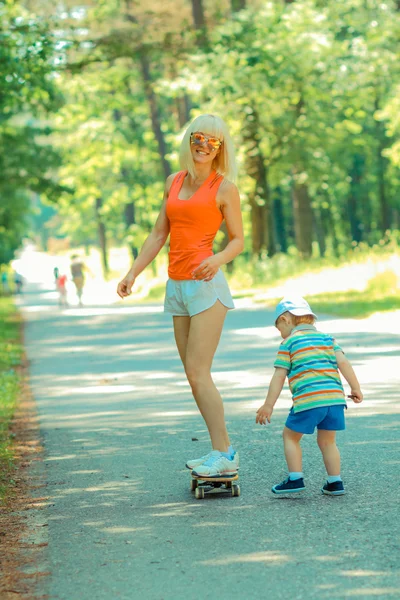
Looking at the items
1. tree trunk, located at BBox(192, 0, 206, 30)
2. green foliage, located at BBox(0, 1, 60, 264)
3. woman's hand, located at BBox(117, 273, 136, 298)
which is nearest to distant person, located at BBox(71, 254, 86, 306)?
green foliage, located at BBox(0, 1, 60, 264)

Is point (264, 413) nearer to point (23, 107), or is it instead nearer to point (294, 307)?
point (294, 307)

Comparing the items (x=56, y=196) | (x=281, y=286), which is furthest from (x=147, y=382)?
(x=56, y=196)

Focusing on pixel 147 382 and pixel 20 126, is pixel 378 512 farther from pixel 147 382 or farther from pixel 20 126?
pixel 20 126

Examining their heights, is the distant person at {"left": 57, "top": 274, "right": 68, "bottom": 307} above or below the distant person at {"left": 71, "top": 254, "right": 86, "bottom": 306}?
below

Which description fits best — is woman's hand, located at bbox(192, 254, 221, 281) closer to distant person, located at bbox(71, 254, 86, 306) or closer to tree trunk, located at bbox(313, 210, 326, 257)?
distant person, located at bbox(71, 254, 86, 306)

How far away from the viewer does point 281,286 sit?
30219 millimetres

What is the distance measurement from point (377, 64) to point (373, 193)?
3722 cm

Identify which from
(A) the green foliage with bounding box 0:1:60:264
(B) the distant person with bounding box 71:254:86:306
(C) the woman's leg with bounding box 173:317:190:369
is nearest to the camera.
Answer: (C) the woman's leg with bounding box 173:317:190:369

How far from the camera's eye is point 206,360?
647 cm

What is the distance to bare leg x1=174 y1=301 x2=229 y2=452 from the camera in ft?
21.1

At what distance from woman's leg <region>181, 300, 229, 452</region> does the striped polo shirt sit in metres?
0.49

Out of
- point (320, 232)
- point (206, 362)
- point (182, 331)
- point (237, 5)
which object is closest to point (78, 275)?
point (237, 5)

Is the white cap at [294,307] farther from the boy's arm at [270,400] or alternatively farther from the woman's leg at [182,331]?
the woman's leg at [182,331]

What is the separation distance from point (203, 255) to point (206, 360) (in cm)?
62
